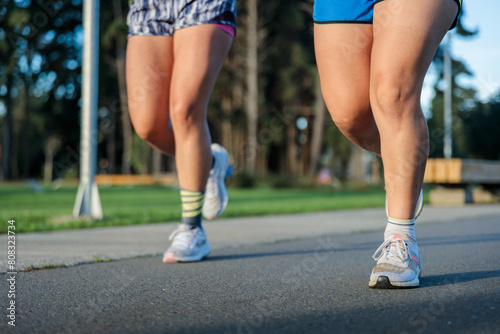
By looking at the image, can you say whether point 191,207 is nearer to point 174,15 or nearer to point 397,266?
point 174,15

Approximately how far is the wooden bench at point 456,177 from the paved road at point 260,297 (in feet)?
20.3

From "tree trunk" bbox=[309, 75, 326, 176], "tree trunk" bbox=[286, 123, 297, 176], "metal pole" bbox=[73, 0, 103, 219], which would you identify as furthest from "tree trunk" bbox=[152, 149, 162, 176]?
"metal pole" bbox=[73, 0, 103, 219]

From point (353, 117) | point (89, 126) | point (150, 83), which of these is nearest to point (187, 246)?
point (150, 83)

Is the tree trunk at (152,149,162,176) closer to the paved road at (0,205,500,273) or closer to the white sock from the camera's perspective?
the paved road at (0,205,500,273)

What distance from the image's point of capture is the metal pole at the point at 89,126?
5.88 meters

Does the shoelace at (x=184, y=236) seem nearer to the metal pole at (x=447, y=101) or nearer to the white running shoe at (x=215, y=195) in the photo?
the white running shoe at (x=215, y=195)

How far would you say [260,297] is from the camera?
1.98 meters

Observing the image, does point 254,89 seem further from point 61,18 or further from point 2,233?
point 2,233

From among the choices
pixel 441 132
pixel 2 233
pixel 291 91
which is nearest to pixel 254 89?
pixel 291 91

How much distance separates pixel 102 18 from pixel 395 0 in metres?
27.6

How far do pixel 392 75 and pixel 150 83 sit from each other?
4.57 feet

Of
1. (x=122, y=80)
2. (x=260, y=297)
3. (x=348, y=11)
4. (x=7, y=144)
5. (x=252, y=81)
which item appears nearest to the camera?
(x=260, y=297)

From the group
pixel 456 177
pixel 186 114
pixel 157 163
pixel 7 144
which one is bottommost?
pixel 157 163

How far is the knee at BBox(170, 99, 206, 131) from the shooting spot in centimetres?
286
